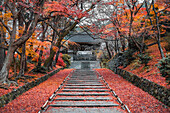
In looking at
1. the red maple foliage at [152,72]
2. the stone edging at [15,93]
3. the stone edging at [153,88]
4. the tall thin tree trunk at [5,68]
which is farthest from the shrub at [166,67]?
the tall thin tree trunk at [5,68]

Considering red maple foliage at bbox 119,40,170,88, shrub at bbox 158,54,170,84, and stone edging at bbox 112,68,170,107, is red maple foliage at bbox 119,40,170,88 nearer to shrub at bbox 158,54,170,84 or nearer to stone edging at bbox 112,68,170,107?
stone edging at bbox 112,68,170,107

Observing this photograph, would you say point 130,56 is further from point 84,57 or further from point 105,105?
point 84,57

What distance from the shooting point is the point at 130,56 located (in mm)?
12914

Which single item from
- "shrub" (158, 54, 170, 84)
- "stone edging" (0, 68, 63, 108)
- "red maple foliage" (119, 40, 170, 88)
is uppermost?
"shrub" (158, 54, 170, 84)

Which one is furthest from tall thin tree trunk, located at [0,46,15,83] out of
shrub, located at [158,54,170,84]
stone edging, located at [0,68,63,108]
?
shrub, located at [158,54,170,84]

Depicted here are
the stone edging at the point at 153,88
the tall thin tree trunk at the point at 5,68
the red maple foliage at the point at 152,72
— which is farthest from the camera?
the tall thin tree trunk at the point at 5,68

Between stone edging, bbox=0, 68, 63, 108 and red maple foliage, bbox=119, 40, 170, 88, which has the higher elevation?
red maple foliage, bbox=119, 40, 170, 88

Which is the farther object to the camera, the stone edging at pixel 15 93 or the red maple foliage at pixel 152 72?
the red maple foliage at pixel 152 72

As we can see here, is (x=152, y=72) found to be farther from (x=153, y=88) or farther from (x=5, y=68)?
(x=5, y=68)

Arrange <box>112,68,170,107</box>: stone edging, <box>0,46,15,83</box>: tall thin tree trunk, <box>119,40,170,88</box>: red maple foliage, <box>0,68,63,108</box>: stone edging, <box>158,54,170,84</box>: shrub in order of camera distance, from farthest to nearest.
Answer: <box>0,46,15,83</box>: tall thin tree trunk, <box>119,40,170,88</box>: red maple foliage, <box>112,68,170,107</box>: stone edging, <box>0,68,63,108</box>: stone edging, <box>158,54,170,84</box>: shrub

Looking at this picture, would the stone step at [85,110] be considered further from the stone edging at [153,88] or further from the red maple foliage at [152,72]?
the red maple foliage at [152,72]

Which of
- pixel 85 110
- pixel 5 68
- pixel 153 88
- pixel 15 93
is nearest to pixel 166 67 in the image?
pixel 153 88

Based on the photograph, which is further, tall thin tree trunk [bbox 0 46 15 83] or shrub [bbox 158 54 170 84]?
tall thin tree trunk [bbox 0 46 15 83]

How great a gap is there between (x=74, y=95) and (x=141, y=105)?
10.1ft
